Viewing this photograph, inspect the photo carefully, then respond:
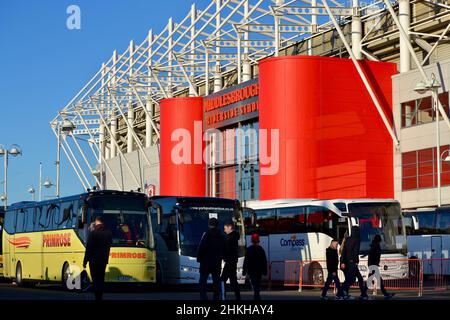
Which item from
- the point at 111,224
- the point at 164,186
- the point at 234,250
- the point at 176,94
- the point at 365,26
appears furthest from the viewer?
the point at 176,94

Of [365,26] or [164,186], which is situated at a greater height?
[365,26]

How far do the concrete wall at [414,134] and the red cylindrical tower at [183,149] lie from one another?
57.4 feet

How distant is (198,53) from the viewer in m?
70.2

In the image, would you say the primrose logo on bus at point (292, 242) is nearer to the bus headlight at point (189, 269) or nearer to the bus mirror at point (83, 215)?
the bus headlight at point (189, 269)

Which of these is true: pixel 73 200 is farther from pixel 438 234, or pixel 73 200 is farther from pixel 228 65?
pixel 228 65

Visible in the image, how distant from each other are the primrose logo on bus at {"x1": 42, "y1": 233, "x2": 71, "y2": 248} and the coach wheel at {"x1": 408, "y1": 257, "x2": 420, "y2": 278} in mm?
10646

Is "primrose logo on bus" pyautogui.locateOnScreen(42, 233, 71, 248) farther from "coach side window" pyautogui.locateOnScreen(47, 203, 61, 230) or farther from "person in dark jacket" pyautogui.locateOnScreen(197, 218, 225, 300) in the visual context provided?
"person in dark jacket" pyautogui.locateOnScreen(197, 218, 225, 300)

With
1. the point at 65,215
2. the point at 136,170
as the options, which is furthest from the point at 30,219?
the point at 136,170

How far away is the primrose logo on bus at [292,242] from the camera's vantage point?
36250mm

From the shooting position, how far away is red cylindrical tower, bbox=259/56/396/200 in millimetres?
50469

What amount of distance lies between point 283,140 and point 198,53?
20701 millimetres

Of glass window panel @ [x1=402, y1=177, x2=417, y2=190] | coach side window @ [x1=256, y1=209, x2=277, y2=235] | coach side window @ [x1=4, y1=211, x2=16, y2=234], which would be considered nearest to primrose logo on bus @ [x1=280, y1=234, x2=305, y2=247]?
coach side window @ [x1=256, y1=209, x2=277, y2=235]
